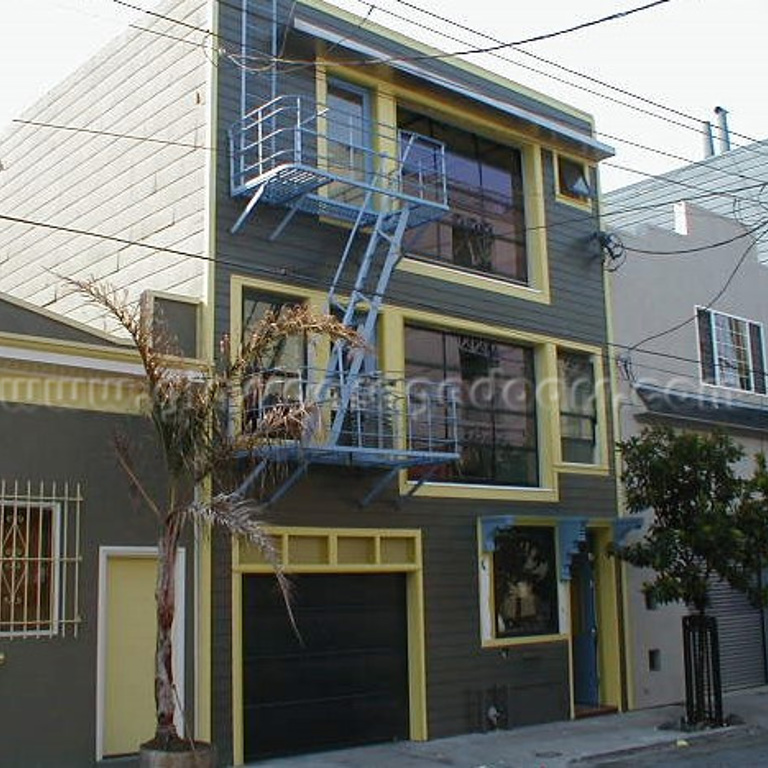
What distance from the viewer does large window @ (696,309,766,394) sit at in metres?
20.0

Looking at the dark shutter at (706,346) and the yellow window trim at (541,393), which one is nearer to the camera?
the yellow window trim at (541,393)

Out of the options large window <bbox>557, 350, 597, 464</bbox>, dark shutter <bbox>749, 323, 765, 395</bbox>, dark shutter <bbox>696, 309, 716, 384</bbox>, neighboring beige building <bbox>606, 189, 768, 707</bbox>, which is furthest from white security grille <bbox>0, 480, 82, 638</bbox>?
dark shutter <bbox>749, 323, 765, 395</bbox>

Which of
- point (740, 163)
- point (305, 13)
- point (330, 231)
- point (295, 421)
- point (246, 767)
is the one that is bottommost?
point (246, 767)

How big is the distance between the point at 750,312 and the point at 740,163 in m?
7.04

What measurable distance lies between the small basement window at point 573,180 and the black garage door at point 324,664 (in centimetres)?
719

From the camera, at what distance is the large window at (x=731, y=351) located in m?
20.0

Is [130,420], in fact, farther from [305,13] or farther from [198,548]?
[305,13]

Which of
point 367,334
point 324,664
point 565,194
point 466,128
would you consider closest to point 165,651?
point 324,664

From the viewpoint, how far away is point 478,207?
16.8 m

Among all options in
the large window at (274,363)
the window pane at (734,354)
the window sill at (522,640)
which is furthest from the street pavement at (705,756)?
the window pane at (734,354)

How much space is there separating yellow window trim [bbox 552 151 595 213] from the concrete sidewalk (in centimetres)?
807

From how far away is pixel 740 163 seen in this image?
2677 centimetres

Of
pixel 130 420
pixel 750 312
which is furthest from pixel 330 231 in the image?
pixel 750 312

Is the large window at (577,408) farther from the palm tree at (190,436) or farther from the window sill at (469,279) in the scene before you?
the palm tree at (190,436)
